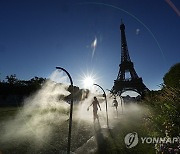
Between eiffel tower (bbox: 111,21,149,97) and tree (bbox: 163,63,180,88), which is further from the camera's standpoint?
eiffel tower (bbox: 111,21,149,97)

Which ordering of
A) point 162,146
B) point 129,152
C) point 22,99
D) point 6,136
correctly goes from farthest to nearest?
point 22,99 < point 6,136 < point 129,152 < point 162,146

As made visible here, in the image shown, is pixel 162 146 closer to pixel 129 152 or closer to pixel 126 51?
pixel 129 152

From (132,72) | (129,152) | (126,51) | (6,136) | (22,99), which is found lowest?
(129,152)

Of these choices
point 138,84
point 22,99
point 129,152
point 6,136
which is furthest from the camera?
point 22,99

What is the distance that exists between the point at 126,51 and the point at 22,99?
120 feet

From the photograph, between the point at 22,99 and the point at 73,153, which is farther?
the point at 22,99

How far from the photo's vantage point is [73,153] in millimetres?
7348

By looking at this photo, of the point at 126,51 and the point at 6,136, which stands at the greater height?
the point at 126,51

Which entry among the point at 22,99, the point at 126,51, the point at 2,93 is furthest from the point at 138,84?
the point at 2,93

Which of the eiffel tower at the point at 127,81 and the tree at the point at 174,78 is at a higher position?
the eiffel tower at the point at 127,81

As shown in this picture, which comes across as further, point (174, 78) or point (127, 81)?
point (127, 81)

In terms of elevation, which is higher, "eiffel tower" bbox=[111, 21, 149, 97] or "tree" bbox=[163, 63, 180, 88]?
"eiffel tower" bbox=[111, 21, 149, 97]

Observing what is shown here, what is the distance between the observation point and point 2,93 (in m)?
60.9

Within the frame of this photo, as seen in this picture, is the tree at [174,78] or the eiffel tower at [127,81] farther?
the eiffel tower at [127,81]
